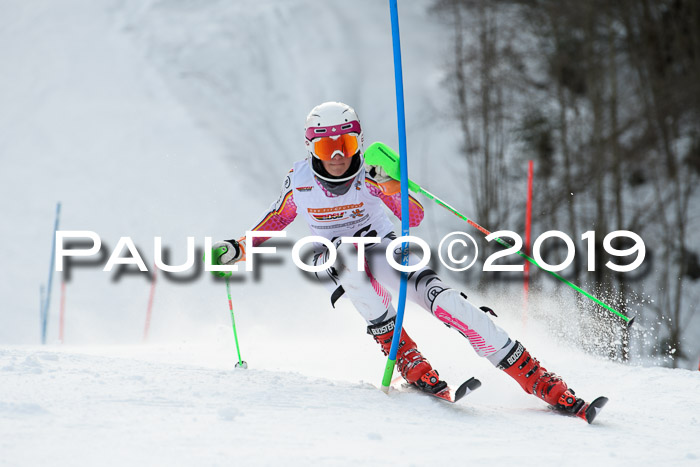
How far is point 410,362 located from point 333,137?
1.14 metres

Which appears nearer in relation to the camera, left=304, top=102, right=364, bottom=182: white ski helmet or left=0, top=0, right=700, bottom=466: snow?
left=0, top=0, right=700, bottom=466: snow

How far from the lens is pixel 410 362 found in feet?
11.1

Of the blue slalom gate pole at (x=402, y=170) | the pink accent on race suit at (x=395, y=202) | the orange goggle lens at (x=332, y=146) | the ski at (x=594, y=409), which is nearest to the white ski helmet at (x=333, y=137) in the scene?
the orange goggle lens at (x=332, y=146)

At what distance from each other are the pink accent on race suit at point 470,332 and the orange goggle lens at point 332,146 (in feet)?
2.82

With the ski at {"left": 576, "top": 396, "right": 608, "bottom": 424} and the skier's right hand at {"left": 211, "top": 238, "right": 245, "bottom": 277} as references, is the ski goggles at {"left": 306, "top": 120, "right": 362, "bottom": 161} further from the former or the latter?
the ski at {"left": 576, "top": 396, "right": 608, "bottom": 424}

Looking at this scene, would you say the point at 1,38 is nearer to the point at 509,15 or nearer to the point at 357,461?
the point at 509,15

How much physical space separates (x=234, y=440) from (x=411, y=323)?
3.93m

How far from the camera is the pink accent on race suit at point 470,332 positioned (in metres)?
3.20

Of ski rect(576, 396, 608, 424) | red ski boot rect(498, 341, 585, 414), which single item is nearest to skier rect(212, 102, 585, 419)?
red ski boot rect(498, 341, 585, 414)

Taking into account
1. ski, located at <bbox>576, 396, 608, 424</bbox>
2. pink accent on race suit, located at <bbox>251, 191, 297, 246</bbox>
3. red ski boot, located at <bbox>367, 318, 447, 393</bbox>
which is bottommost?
ski, located at <bbox>576, 396, 608, 424</bbox>

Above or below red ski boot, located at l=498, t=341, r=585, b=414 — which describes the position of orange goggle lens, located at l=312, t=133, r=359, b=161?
above

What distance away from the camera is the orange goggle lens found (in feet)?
11.0

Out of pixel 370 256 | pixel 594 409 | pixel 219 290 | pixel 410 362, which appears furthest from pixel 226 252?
pixel 219 290

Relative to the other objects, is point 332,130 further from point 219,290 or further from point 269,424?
point 219,290
